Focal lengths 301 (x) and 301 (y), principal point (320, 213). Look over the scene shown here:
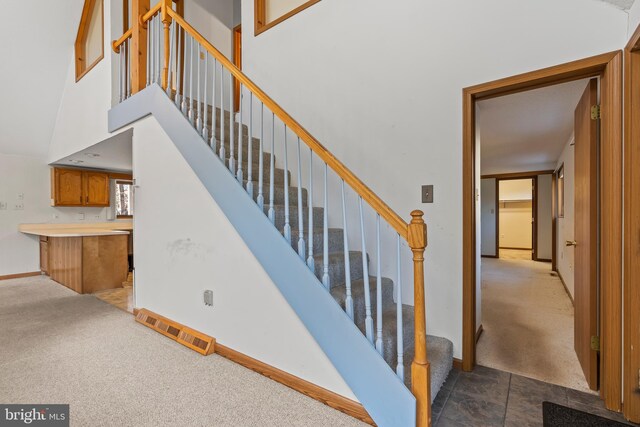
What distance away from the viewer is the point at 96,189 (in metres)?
5.88

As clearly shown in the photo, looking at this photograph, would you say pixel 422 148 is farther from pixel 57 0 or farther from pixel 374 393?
pixel 57 0

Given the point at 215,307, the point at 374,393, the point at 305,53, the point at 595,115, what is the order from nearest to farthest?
the point at 374,393 → the point at 595,115 → the point at 215,307 → the point at 305,53

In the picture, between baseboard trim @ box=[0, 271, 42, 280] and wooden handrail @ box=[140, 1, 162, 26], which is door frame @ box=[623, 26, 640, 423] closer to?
wooden handrail @ box=[140, 1, 162, 26]

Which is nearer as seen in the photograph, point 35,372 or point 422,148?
point 35,372

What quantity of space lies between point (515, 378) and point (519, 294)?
2466 millimetres

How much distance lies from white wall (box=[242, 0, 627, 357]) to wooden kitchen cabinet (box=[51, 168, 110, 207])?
16.9ft

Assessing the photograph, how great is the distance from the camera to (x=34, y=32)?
406cm

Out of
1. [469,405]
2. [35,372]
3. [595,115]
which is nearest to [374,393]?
[469,405]

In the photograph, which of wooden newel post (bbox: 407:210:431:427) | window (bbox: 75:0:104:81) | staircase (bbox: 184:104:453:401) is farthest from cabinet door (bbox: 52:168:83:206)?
wooden newel post (bbox: 407:210:431:427)

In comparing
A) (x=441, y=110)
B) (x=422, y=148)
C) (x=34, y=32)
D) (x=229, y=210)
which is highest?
(x=34, y=32)

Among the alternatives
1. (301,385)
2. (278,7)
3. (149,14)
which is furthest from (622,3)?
(149,14)

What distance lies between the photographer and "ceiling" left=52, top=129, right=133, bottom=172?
378 centimetres

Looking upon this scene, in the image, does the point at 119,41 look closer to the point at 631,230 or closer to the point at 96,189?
the point at 96,189

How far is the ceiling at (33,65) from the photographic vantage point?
390cm
